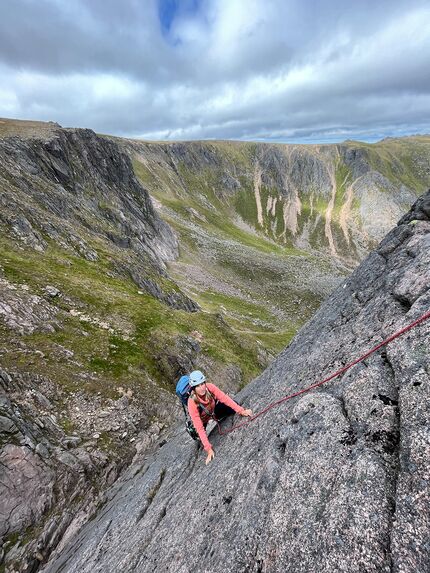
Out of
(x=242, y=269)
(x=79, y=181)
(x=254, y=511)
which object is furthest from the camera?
(x=242, y=269)

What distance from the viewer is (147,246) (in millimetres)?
92000

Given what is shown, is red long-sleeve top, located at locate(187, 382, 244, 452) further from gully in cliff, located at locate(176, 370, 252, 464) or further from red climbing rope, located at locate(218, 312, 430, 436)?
red climbing rope, located at locate(218, 312, 430, 436)

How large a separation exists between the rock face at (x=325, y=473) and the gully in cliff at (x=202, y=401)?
0.87 metres

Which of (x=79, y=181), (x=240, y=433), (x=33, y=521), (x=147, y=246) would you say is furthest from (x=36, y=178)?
(x=240, y=433)

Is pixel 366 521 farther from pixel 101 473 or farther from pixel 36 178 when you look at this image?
pixel 36 178

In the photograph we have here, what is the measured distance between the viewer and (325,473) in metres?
9.10

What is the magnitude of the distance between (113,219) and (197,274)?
32.6m

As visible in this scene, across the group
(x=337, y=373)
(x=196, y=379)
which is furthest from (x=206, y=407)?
(x=337, y=373)

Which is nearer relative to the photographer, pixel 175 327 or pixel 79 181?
pixel 175 327

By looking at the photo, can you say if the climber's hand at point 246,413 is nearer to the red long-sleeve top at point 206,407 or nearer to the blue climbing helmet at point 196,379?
the red long-sleeve top at point 206,407

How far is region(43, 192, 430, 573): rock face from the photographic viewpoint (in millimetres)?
7641

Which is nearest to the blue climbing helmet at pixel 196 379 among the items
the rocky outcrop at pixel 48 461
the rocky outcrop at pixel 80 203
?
the rocky outcrop at pixel 48 461

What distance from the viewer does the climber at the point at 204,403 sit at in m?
13.4

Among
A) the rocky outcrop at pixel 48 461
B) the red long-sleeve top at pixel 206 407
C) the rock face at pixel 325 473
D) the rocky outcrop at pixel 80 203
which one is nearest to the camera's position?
the rock face at pixel 325 473
